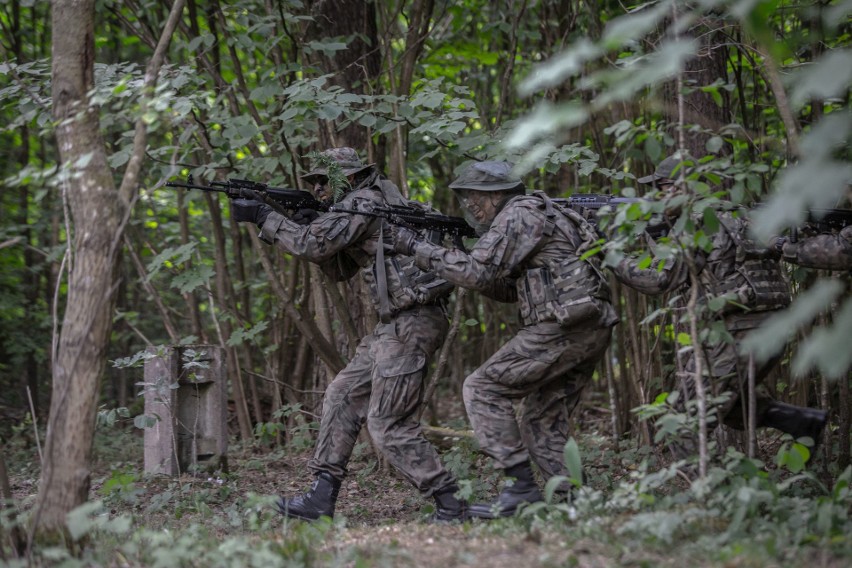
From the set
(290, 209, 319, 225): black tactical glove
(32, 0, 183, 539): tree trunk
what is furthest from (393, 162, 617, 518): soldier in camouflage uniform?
(32, 0, 183, 539): tree trunk

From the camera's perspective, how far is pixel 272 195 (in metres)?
5.58

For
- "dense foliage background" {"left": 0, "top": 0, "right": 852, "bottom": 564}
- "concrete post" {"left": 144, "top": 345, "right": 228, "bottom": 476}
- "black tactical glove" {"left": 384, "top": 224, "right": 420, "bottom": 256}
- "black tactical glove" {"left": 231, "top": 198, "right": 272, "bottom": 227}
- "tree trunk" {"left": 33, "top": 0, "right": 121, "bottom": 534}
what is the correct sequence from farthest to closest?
"concrete post" {"left": 144, "top": 345, "right": 228, "bottom": 476}, "black tactical glove" {"left": 231, "top": 198, "right": 272, "bottom": 227}, "black tactical glove" {"left": 384, "top": 224, "right": 420, "bottom": 256}, "dense foliage background" {"left": 0, "top": 0, "right": 852, "bottom": 564}, "tree trunk" {"left": 33, "top": 0, "right": 121, "bottom": 534}

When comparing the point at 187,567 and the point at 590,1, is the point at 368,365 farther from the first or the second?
the point at 590,1

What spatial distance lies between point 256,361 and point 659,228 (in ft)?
22.4

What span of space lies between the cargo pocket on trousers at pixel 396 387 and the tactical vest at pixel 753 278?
1.91 m

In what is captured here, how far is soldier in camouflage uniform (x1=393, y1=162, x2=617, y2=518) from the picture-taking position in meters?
4.89

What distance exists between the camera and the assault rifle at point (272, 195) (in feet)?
18.1

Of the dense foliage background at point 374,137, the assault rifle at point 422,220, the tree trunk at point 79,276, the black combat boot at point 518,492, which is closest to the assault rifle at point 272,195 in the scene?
the assault rifle at point 422,220

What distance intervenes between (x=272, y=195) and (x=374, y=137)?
5.16 feet

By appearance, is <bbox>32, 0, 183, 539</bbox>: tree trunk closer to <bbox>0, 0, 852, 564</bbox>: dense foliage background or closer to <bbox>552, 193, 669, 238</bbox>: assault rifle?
<bbox>0, 0, 852, 564</bbox>: dense foliage background

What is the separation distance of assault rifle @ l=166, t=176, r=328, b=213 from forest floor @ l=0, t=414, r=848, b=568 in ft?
6.31

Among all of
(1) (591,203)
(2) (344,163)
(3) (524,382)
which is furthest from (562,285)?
(2) (344,163)

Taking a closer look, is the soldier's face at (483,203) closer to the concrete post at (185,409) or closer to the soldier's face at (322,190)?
the soldier's face at (322,190)

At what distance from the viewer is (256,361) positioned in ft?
35.2
